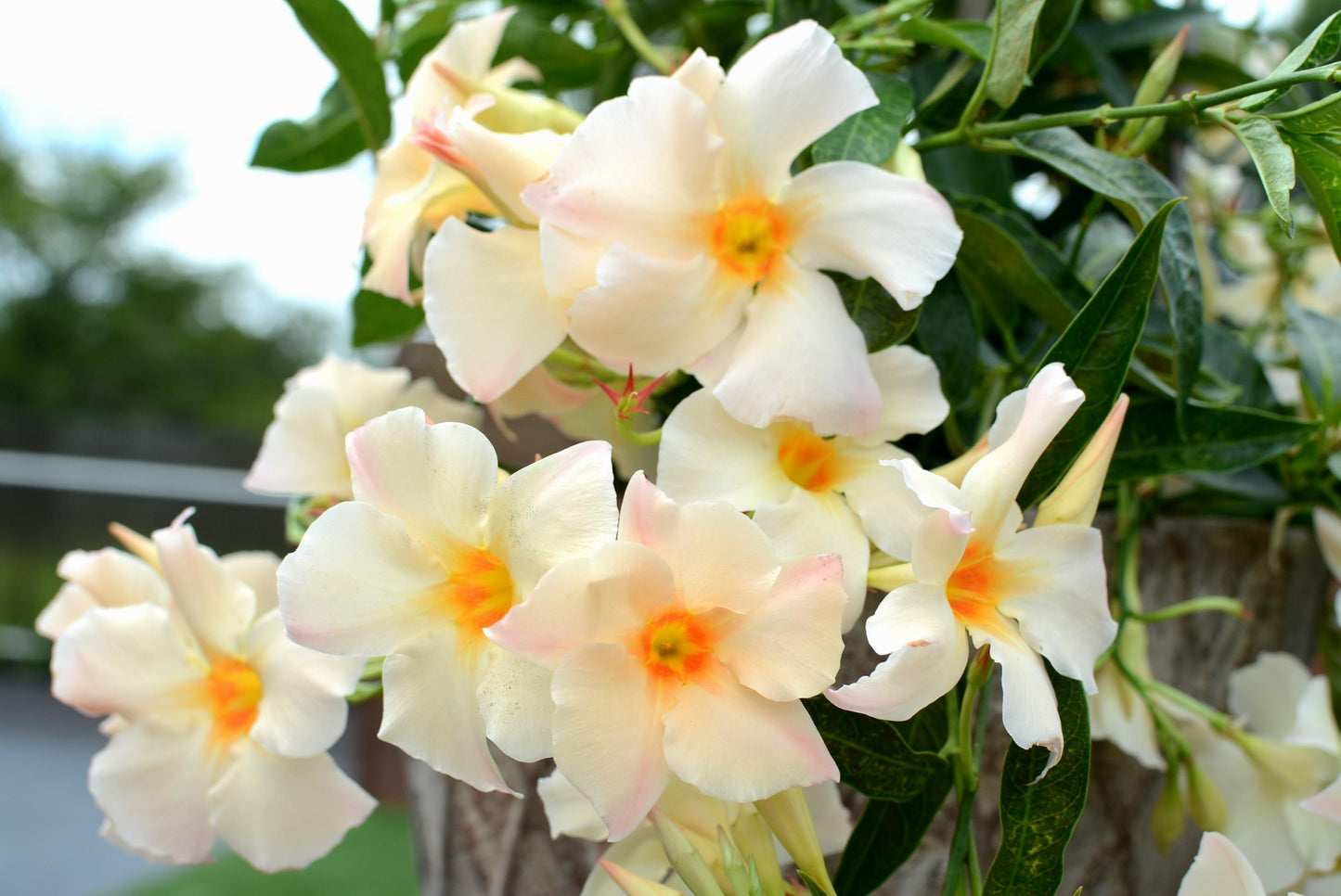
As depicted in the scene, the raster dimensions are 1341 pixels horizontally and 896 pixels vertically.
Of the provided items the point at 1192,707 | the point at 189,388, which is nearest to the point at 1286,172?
the point at 1192,707

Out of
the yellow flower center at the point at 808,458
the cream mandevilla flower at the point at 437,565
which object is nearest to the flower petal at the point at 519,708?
the cream mandevilla flower at the point at 437,565

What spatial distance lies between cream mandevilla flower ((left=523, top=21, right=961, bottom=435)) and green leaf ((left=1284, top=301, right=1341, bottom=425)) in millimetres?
274

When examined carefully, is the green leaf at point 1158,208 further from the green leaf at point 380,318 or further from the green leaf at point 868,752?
the green leaf at point 380,318

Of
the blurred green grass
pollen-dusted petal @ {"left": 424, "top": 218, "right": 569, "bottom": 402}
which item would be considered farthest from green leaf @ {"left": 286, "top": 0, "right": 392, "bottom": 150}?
the blurred green grass

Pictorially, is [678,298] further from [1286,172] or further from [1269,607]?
[1269,607]

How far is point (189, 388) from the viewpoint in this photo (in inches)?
457

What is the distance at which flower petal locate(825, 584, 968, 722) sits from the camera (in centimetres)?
24

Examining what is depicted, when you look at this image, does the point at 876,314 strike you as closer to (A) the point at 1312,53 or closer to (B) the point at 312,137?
(A) the point at 1312,53

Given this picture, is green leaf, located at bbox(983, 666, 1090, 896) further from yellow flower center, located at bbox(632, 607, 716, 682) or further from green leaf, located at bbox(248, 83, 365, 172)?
green leaf, located at bbox(248, 83, 365, 172)

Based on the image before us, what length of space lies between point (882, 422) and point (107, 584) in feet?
1.04

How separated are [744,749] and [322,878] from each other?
2242mm

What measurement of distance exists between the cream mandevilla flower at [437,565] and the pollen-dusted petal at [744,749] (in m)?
0.04

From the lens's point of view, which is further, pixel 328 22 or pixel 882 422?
pixel 328 22

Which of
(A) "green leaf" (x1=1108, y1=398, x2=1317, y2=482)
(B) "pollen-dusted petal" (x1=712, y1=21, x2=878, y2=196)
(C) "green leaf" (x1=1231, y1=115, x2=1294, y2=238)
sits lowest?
(A) "green leaf" (x1=1108, y1=398, x2=1317, y2=482)
